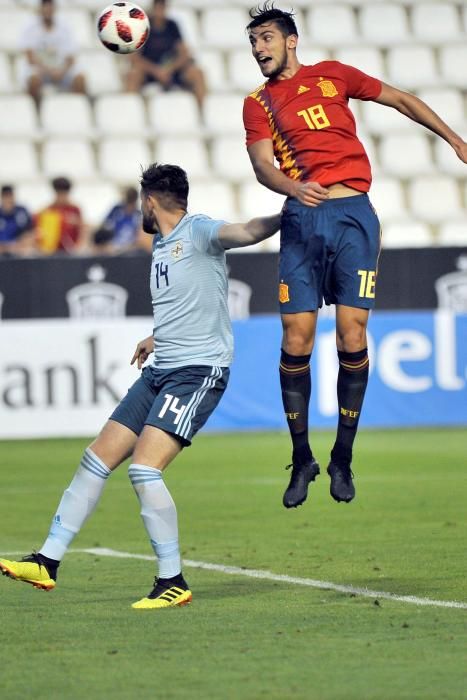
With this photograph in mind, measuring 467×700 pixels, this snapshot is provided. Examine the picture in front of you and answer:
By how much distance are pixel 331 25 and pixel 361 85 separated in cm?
1602

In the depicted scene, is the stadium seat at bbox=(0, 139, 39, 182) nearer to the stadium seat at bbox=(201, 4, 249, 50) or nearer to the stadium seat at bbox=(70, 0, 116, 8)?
the stadium seat at bbox=(70, 0, 116, 8)

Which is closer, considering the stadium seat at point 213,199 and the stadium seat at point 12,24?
the stadium seat at point 213,199

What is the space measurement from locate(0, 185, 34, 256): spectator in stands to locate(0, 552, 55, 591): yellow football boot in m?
10.8

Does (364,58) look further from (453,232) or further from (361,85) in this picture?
(361,85)

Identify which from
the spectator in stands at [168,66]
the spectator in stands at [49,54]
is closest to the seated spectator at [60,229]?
the spectator in stands at [49,54]

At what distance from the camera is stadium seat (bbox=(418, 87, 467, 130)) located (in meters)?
22.2

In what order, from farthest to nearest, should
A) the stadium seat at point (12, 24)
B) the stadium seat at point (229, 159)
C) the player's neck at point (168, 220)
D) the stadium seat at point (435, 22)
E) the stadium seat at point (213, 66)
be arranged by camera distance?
1. the stadium seat at point (435, 22)
2. the stadium seat at point (213, 66)
3. the stadium seat at point (12, 24)
4. the stadium seat at point (229, 159)
5. the player's neck at point (168, 220)

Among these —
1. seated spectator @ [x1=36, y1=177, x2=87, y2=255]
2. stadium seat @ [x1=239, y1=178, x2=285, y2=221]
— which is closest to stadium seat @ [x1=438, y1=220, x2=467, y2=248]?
stadium seat @ [x1=239, y1=178, x2=285, y2=221]

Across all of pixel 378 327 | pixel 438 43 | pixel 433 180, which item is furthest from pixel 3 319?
pixel 438 43

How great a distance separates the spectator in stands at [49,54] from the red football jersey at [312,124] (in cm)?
1304

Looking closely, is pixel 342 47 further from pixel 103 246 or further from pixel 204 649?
pixel 204 649

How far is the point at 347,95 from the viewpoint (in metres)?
7.79

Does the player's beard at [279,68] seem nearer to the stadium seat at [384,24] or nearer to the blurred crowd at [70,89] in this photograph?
the blurred crowd at [70,89]

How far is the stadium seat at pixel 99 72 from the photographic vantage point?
21.7 metres
